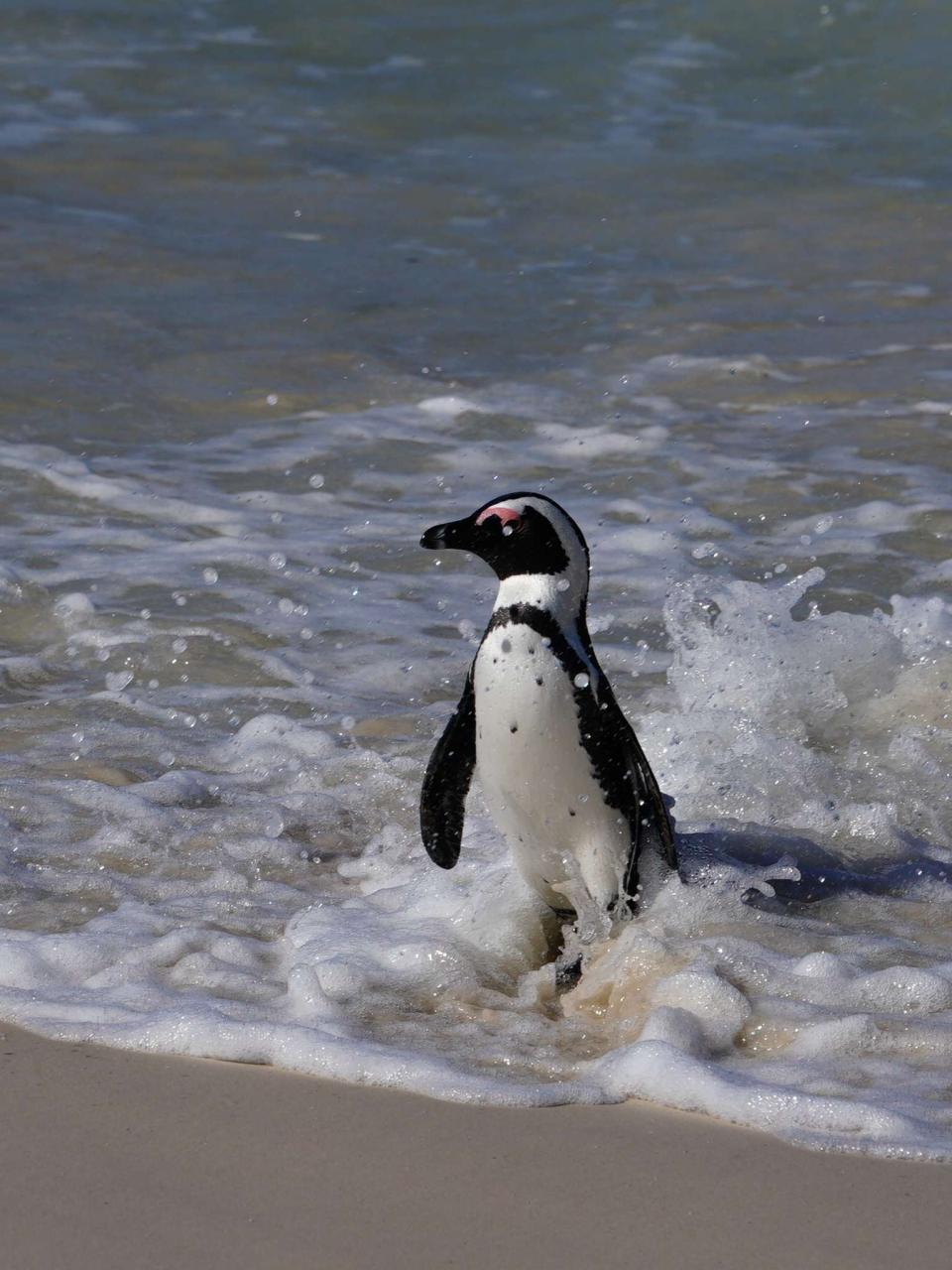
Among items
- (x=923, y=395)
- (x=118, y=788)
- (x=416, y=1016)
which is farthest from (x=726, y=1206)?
(x=923, y=395)

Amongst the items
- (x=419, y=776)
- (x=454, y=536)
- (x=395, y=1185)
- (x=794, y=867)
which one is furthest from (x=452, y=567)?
(x=395, y=1185)

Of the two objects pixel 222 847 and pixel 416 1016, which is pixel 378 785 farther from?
pixel 416 1016

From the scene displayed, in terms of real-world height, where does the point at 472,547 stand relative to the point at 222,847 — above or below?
above

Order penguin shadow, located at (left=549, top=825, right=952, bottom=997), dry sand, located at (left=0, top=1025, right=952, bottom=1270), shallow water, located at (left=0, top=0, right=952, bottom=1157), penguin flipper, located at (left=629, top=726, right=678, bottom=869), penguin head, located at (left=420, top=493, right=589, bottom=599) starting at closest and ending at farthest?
dry sand, located at (left=0, top=1025, right=952, bottom=1270) → shallow water, located at (left=0, top=0, right=952, bottom=1157) → penguin head, located at (left=420, top=493, right=589, bottom=599) → penguin flipper, located at (left=629, top=726, right=678, bottom=869) → penguin shadow, located at (left=549, top=825, right=952, bottom=997)

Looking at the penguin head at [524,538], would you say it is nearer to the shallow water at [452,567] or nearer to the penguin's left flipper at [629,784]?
the penguin's left flipper at [629,784]

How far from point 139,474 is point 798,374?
3.09 metres

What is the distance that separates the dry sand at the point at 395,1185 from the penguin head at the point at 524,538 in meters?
1.02

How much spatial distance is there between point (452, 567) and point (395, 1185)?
359 centimetres

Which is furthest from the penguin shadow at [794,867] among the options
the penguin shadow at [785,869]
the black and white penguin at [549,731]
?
the black and white penguin at [549,731]

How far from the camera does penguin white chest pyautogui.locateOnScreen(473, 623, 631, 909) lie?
3379 millimetres

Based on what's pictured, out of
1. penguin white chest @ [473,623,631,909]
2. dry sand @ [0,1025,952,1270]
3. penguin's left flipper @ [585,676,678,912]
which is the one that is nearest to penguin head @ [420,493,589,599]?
penguin white chest @ [473,623,631,909]

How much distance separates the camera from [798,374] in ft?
26.8

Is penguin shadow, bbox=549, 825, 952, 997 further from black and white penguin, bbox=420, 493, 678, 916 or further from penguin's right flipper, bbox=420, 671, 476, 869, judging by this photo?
penguin's right flipper, bbox=420, 671, 476, 869

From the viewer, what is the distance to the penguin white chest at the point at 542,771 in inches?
133
